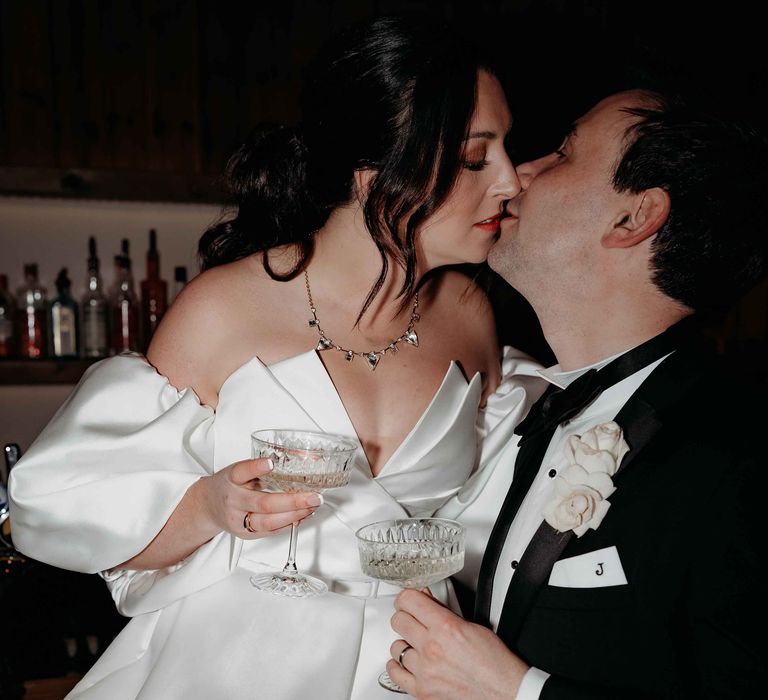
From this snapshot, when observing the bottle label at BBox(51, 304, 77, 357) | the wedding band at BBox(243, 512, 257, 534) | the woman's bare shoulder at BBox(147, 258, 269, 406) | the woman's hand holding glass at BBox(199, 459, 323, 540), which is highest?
the woman's bare shoulder at BBox(147, 258, 269, 406)

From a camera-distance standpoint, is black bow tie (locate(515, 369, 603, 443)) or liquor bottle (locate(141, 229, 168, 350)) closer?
black bow tie (locate(515, 369, 603, 443))

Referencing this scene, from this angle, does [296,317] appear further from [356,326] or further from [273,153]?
[273,153]

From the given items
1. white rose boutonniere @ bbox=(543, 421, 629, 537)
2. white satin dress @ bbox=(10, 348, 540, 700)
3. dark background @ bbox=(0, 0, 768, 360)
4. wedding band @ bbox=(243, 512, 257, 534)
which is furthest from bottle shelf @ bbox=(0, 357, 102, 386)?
white rose boutonniere @ bbox=(543, 421, 629, 537)

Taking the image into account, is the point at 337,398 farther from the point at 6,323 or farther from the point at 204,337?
the point at 6,323

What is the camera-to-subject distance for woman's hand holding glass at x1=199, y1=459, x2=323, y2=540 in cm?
136

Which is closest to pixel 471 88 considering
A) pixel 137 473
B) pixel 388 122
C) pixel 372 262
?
pixel 388 122

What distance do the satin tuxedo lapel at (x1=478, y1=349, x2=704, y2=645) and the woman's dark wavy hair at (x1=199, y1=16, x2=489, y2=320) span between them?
66 cm

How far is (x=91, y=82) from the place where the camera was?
3.27 meters

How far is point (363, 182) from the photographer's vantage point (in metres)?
1.92

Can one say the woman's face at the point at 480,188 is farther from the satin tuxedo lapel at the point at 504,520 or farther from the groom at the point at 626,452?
the satin tuxedo lapel at the point at 504,520

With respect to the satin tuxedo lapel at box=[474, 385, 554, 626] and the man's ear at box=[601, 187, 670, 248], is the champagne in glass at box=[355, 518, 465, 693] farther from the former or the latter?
the man's ear at box=[601, 187, 670, 248]

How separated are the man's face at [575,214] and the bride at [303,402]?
0.12m

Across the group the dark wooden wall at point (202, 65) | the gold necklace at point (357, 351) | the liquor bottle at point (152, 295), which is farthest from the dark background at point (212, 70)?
the gold necklace at point (357, 351)

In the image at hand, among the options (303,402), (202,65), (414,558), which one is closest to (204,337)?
(303,402)
